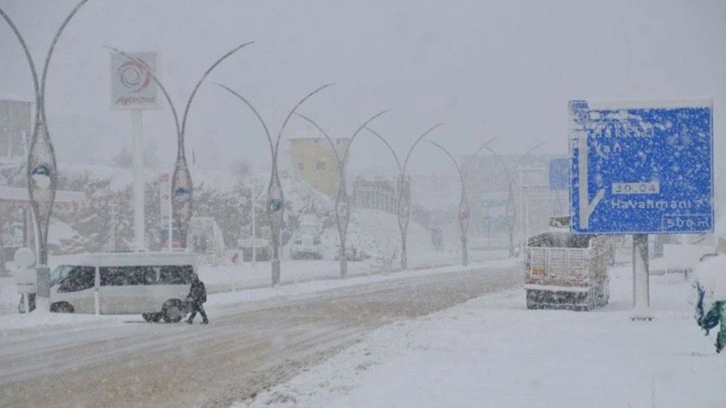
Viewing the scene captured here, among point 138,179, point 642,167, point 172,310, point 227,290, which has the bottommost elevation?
point 227,290

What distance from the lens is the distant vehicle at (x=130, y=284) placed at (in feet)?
92.4

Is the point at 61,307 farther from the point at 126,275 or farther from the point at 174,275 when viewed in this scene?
the point at 174,275

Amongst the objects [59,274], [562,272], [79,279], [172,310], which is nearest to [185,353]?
[172,310]

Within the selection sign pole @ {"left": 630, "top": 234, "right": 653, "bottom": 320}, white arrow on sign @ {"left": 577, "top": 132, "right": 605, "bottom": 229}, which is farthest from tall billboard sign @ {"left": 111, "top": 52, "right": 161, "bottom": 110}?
sign pole @ {"left": 630, "top": 234, "right": 653, "bottom": 320}

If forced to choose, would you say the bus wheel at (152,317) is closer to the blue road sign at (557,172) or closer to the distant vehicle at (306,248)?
the distant vehicle at (306,248)

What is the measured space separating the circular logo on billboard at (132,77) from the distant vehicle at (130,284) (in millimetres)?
22057

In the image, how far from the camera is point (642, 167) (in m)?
23.9

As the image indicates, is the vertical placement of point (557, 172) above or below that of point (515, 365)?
above

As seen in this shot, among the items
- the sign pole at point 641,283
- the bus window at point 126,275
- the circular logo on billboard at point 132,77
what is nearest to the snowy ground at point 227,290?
the bus window at point 126,275

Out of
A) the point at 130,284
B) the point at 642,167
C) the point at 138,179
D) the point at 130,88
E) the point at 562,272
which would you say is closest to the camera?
the point at 642,167

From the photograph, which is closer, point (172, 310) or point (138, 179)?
point (172, 310)

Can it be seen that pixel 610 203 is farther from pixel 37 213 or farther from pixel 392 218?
pixel 392 218

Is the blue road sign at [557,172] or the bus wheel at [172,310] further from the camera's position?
the blue road sign at [557,172]

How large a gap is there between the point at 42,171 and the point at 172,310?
16.6 feet
